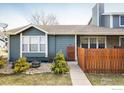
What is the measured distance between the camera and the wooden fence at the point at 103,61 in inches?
548

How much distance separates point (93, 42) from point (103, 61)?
26.0ft

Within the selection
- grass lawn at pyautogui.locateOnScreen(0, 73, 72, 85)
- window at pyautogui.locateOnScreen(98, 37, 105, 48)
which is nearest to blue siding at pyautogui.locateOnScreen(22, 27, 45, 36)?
window at pyautogui.locateOnScreen(98, 37, 105, 48)

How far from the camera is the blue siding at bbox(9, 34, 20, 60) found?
68.0 feet

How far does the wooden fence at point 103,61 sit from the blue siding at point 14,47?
8.48 m

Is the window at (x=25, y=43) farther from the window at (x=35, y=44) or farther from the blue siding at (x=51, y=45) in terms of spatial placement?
the blue siding at (x=51, y=45)

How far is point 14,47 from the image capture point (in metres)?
20.8

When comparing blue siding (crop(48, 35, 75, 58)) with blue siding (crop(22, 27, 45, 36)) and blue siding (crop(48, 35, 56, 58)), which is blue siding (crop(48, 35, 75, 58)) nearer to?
blue siding (crop(48, 35, 56, 58))

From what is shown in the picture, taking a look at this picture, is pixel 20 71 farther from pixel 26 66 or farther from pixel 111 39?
pixel 111 39

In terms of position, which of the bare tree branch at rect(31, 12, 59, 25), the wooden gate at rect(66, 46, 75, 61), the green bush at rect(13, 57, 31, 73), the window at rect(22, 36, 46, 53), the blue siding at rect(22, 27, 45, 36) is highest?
the bare tree branch at rect(31, 12, 59, 25)

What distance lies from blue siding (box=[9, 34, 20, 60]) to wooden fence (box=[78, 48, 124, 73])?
27.8 feet

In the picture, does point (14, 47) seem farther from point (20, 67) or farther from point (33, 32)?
point (20, 67)

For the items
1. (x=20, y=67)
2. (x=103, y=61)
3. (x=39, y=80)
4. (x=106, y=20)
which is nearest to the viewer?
(x=39, y=80)

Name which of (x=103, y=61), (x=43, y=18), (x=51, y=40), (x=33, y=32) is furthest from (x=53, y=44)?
(x=43, y=18)
